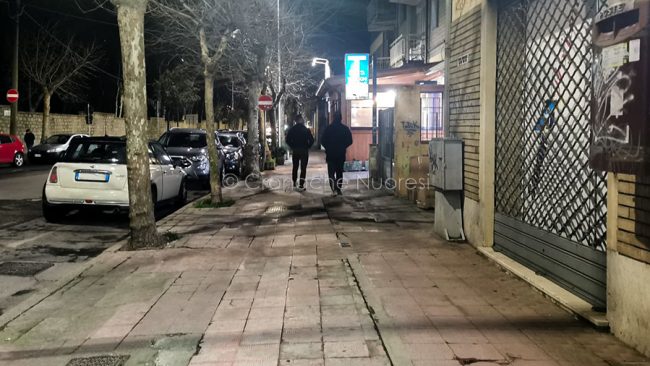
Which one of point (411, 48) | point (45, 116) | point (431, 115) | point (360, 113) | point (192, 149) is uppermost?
point (411, 48)

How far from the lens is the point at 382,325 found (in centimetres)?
500

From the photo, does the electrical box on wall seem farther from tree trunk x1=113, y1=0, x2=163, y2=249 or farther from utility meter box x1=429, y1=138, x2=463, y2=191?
tree trunk x1=113, y1=0, x2=163, y2=249

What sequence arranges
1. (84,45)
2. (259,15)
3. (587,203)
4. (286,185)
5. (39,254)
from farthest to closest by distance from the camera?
(84,45) → (259,15) → (286,185) → (39,254) → (587,203)

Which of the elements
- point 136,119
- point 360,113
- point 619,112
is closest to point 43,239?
point 136,119

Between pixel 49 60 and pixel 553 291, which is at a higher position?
pixel 49 60

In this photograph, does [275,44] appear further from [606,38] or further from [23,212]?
[606,38]

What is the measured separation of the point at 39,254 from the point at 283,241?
337 cm

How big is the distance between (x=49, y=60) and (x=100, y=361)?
38747mm

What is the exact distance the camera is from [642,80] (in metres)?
3.86

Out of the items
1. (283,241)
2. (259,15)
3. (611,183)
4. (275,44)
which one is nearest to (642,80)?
(611,183)

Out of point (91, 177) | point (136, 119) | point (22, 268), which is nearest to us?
point (22, 268)

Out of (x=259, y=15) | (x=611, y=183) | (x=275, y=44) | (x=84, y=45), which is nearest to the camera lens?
(x=611, y=183)

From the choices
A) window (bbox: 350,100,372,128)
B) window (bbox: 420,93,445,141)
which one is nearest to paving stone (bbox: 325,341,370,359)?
window (bbox: 420,93,445,141)

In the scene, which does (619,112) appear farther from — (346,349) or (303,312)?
(303,312)
